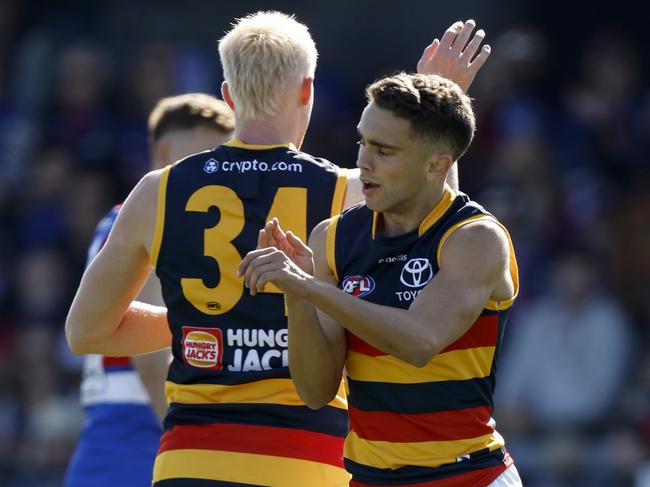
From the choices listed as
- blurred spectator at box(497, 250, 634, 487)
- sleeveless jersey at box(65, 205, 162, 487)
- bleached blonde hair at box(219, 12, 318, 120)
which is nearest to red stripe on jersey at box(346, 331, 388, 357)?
bleached blonde hair at box(219, 12, 318, 120)

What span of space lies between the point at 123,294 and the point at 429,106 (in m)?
1.21

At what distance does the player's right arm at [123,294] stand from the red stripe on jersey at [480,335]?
3.43 ft

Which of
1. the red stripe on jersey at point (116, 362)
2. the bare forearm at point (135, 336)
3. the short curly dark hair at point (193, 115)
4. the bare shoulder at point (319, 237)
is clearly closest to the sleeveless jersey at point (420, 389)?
the bare shoulder at point (319, 237)

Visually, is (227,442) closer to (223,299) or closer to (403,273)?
(223,299)

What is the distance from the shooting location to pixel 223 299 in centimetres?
397

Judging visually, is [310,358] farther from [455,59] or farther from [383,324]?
[455,59]

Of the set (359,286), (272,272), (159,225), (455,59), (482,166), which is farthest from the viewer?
(482,166)

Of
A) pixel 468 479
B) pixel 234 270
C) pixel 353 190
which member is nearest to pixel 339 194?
pixel 353 190

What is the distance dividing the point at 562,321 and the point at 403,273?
538 centimetres

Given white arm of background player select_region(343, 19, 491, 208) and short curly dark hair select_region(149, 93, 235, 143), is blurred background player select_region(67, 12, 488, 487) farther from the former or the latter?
short curly dark hair select_region(149, 93, 235, 143)

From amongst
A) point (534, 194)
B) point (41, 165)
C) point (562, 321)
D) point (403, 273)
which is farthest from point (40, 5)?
point (403, 273)

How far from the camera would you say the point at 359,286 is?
11.9 feet

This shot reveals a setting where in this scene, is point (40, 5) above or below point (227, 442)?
above

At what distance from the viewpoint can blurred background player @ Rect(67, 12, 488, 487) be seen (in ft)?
13.0
